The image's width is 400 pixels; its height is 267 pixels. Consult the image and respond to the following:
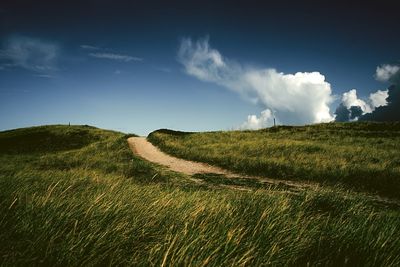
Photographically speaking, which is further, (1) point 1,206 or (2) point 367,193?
(2) point 367,193

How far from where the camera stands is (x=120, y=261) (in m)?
2.49

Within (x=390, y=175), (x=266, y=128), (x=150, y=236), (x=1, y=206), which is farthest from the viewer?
(x=266, y=128)

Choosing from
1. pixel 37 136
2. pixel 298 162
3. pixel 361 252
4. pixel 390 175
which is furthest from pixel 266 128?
pixel 361 252

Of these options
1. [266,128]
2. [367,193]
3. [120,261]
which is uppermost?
[266,128]

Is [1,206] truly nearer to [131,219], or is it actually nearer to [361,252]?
[131,219]

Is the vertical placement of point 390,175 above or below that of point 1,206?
below

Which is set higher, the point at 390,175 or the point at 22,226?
the point at 22,226

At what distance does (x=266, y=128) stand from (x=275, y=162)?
3064 centimetres

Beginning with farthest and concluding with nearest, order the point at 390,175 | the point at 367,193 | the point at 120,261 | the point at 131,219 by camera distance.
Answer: the point at 390,175, the point at 367,193, the point at 131,219, the point at 120,261

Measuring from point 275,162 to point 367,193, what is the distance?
215 inches

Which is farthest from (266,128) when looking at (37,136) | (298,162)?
(37,136)

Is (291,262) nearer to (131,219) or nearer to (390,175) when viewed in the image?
(131,219)

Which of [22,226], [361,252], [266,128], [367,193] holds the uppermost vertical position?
[266,128]

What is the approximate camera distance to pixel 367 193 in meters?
12.4
